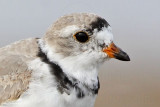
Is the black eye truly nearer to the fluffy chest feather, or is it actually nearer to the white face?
the white face

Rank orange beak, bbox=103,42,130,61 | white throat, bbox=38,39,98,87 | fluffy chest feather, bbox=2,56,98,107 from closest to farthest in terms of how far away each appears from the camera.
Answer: fluffy chest feather, bbox=2,56,98,107
white throat, bbox=38,39,98,87
orange beak, bbox=103,42,130,61

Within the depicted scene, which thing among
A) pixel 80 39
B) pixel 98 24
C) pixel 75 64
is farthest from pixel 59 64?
pixel 98 24

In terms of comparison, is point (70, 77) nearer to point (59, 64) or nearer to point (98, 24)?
point (59, 64)

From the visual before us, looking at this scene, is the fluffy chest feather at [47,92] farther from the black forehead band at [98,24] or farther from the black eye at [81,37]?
the black forehead band at [98,24]

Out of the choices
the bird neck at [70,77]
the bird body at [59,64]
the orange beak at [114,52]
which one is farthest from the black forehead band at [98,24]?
the bird neck at [70,77]

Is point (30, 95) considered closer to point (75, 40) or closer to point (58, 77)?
point (58, 77)

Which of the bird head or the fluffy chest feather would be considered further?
the bird head

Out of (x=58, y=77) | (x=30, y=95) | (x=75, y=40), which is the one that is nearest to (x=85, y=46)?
(x=75, y=40)

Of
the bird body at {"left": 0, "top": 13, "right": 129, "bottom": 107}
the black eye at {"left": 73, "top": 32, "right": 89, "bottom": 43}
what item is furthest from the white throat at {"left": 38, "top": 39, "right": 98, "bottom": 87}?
the black eye at {"left": 73, "top": 32, "right": 89, "bottom": 43}
